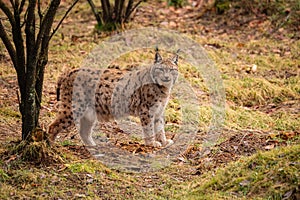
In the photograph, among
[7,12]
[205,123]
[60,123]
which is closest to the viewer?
[7,12]

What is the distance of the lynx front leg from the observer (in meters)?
7.21

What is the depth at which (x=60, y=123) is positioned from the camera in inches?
277

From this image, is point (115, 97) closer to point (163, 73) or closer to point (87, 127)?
point (87, 127)

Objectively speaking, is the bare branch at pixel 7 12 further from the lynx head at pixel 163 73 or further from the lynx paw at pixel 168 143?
the lynx paw at pixel 168 143

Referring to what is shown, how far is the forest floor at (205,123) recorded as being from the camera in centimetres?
522

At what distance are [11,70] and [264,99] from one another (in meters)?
4.22

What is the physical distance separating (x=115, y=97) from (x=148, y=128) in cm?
57

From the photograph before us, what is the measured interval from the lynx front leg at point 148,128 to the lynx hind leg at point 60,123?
0.92 meters

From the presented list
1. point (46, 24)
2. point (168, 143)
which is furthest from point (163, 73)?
point (46, 24)

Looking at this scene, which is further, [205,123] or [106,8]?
[106,8]

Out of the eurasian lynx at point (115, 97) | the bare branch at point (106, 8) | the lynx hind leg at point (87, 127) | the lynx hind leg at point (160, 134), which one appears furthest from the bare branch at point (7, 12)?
the bare branch at point (106, 8)

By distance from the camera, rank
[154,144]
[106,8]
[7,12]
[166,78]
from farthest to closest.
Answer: [106,8], [166,78], [154,144], [7,12]

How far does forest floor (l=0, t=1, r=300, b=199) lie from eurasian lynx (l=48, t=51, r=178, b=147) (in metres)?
0.25

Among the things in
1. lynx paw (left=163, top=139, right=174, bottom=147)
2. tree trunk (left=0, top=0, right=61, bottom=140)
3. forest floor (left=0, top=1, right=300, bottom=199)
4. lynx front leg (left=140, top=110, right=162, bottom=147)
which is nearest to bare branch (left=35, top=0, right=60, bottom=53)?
tree trunk (left=0, top=0, right=61, bottom=140)
